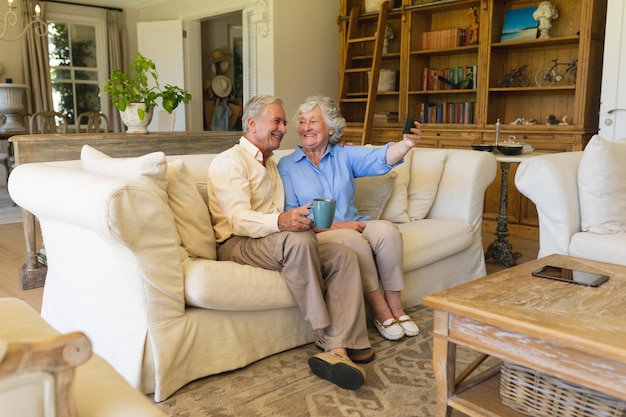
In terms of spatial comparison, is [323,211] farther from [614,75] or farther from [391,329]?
[614,75]

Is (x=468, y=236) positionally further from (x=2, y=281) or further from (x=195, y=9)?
(x=195, y=9)

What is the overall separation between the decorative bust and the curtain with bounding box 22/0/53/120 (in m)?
6.05

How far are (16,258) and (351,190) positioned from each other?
2.56 meters

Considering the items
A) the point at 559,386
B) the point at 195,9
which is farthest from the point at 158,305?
the point at 195,9

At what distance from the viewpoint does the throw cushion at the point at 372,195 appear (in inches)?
117

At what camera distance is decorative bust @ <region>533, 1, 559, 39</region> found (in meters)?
4.56

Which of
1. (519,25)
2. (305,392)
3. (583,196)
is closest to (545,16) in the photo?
(519,25)

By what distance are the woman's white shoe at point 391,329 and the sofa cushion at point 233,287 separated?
1.50 ft

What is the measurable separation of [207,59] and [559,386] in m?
7.55

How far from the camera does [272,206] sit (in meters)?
2.46

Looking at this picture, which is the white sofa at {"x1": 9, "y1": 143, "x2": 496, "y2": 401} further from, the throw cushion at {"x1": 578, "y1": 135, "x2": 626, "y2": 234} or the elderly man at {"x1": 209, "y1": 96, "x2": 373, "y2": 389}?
the throw cushion at {"x1": 578, "y1": 135, "x2": 626, "y2": 234}

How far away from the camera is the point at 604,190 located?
260 cm

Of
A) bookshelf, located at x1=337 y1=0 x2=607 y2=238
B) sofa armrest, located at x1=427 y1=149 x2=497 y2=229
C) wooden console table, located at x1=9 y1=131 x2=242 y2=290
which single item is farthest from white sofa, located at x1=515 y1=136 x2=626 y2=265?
wooden console table, located at x1=9 y1=131 x2=242 y2=290

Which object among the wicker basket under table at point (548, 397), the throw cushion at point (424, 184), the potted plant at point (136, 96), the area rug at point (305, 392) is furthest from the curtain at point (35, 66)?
the wicker basket under table at point (548, 397)
